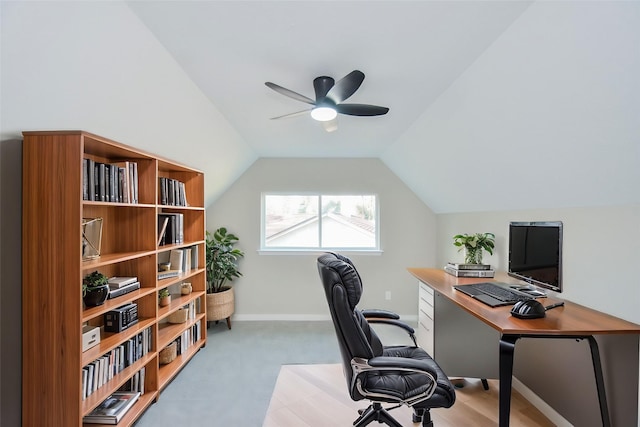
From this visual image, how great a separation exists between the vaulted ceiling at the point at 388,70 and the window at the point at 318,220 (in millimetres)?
1923

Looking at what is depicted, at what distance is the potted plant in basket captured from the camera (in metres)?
3.54

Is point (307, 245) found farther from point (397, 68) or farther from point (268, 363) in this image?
point (397, 68)

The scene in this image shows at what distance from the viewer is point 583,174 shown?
160 centimetres

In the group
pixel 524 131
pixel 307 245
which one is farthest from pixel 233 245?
pixel 524 131

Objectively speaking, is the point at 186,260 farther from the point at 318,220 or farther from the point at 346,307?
the point at 346,307

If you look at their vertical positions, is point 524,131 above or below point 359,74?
below

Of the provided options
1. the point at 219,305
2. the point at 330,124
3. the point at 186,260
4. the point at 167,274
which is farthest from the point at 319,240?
the point at 330,124

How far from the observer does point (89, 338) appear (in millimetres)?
1688

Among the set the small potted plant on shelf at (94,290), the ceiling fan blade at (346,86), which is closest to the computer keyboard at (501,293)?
the ceiling fan blade at (346,86)

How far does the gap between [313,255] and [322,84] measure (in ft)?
8.56

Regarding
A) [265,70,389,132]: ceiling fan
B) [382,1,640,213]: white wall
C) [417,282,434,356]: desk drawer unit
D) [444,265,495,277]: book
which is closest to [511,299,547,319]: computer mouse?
[382,1,640,213]: white wall

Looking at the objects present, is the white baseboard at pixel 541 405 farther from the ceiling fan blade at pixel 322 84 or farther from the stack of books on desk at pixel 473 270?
the ceiling fan blade at pixel 322 84

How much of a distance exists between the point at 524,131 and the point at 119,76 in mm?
2331

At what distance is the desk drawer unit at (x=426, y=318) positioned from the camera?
236 centimetres
